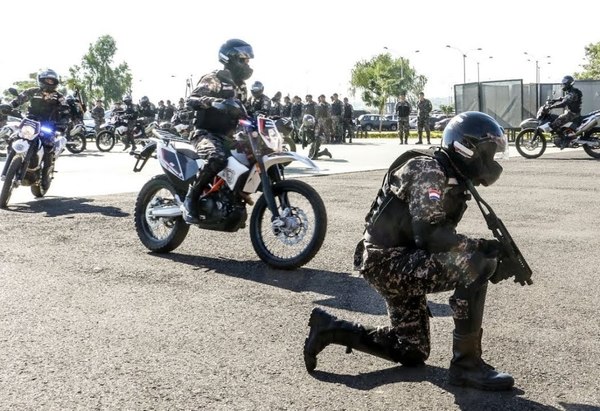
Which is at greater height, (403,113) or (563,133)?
(403,113)

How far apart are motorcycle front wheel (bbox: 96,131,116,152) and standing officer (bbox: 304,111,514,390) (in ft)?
76.5

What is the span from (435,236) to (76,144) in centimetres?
2219

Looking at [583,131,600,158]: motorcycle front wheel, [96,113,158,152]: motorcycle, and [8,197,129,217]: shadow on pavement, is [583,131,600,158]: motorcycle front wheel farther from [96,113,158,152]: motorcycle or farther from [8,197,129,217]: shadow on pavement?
[96,113,158,152]: motorcycle

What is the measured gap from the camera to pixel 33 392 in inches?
151

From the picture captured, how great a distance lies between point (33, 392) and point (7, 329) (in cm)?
126

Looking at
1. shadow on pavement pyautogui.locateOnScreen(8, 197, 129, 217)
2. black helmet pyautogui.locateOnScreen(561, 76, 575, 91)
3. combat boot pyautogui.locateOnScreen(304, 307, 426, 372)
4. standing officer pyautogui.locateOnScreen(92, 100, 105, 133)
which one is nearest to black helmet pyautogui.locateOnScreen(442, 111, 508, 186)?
combat boot pyautogui.locateOnScreen(304, 307, 426, 372)

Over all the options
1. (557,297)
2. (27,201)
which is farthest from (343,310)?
(27,201)

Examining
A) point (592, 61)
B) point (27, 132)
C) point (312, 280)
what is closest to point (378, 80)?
point (592, 61)

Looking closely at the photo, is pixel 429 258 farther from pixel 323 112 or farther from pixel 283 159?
pixel 323 112

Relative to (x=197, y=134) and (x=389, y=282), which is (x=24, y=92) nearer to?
(x=197, y=134)

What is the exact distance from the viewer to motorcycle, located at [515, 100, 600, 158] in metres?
19.0

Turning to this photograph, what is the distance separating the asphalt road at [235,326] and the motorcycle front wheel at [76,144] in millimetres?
15571

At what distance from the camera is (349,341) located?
13.5ft

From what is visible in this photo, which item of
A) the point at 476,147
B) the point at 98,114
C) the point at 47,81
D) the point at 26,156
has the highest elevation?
the point at 47,81
